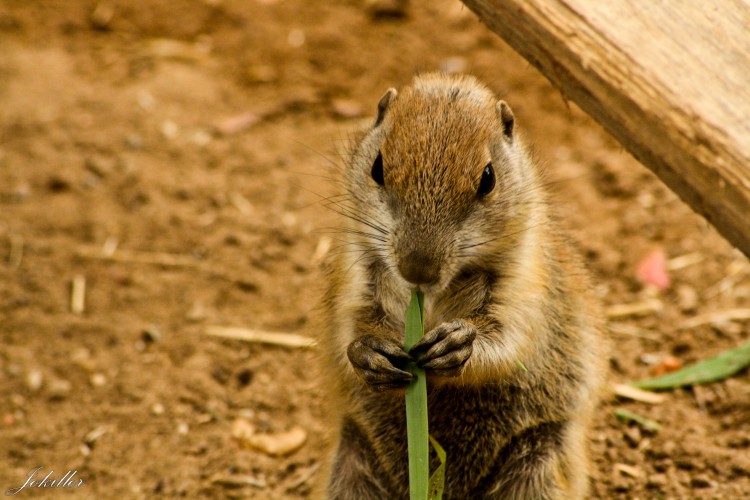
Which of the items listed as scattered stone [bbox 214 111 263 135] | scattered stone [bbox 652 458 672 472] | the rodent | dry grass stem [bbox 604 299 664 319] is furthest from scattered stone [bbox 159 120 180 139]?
scattered stone [bbox 652 458 672 472]

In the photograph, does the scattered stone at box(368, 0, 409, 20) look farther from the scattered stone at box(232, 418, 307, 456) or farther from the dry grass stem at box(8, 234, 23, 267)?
the scattered stone at box(232, 418, 307, 456)

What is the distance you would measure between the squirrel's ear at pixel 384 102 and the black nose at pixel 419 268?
38.1 inches

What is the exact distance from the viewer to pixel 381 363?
335 centimetres

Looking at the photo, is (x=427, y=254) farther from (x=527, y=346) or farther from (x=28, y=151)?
(x=28, y=151)

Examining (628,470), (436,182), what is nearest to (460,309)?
(436,182)

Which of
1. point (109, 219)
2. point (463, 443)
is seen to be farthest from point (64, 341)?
point (463, 443)

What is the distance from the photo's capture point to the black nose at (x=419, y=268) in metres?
3.14

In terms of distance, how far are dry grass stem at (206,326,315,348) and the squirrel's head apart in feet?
6.07

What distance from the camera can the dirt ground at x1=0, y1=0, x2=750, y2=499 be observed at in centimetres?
472

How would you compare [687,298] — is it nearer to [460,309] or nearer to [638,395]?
[638,395]

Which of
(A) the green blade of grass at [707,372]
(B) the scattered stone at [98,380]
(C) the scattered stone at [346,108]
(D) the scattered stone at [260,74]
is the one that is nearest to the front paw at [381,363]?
(A) the green blade of grass at [707,372]

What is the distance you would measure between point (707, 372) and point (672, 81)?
2.55 metres

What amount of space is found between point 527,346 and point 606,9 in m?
1.44

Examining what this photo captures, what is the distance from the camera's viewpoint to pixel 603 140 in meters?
7.01
